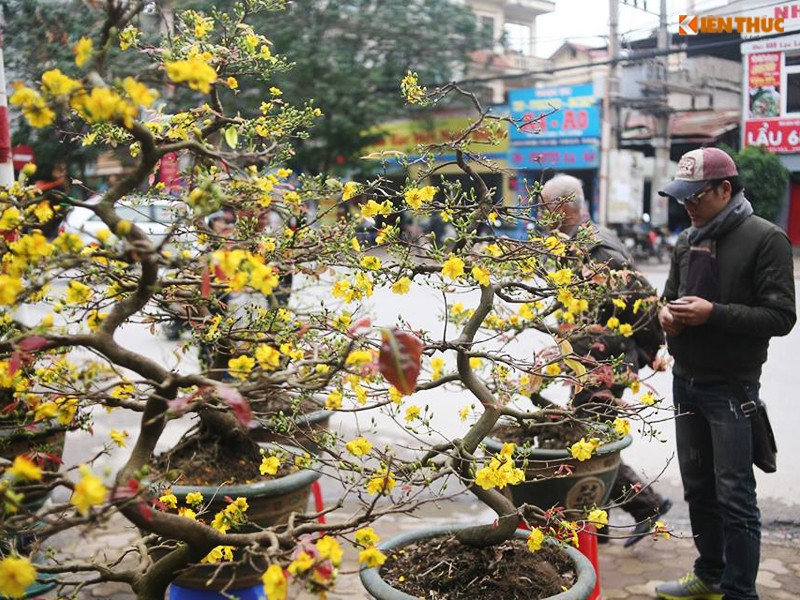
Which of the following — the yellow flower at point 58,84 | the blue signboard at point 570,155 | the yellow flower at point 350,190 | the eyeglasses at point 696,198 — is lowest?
the eyeglasses at point 696,198

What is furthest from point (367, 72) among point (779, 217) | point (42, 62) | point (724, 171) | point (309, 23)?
point (724, 171)

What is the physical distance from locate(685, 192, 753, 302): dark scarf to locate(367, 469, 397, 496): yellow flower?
169 cm

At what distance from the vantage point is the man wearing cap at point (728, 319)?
303 centimetres

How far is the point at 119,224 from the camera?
1.53m

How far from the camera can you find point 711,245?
10.4 feet

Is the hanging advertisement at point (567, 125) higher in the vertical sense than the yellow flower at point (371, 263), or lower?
higher

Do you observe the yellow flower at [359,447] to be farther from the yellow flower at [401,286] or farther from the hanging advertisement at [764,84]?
the hanging advertisement at [764,84]

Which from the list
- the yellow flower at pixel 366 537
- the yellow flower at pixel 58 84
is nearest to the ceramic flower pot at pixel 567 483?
the yellow flower at pixel 366 537

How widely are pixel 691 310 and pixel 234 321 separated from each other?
163cm

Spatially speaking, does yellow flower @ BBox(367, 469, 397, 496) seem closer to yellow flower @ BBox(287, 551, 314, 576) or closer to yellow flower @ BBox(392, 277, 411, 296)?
yellow flower @ BBox(287, 551, 314, 576)

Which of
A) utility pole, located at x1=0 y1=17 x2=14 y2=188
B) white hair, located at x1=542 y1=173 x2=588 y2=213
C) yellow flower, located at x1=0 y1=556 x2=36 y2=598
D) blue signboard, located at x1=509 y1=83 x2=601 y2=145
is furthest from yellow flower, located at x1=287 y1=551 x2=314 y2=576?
blue signboard, located at x1=509 y1=83 x2=601 y2=145

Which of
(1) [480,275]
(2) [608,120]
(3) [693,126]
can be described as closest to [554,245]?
(1) [480,275]

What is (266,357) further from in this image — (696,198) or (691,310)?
(696,198)

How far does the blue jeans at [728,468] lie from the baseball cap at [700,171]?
73cm
